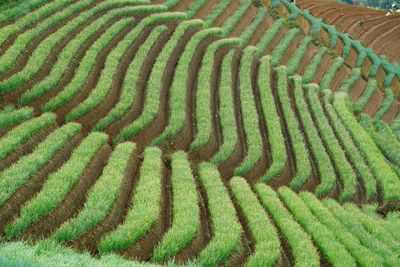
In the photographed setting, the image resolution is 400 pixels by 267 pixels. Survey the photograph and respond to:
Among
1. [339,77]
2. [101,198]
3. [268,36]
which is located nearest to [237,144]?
[101,198]

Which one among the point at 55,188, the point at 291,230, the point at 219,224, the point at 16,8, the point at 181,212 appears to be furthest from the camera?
the point at 16,8

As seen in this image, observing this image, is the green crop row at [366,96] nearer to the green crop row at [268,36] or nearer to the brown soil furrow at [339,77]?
the brown soil furrow at [339,77]

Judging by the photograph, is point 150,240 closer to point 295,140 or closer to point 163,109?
point 163,109

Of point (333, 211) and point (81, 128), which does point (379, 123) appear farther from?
point (81, 128)

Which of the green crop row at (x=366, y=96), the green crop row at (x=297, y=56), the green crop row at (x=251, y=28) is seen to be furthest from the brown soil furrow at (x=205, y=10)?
the green crop row at (x=366, y=96)

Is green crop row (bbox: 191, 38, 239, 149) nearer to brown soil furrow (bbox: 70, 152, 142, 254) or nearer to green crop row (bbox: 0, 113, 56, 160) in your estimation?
brown soil furrow (bbox: 70, 152, 142, 254)

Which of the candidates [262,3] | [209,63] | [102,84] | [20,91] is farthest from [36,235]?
[262,3]
